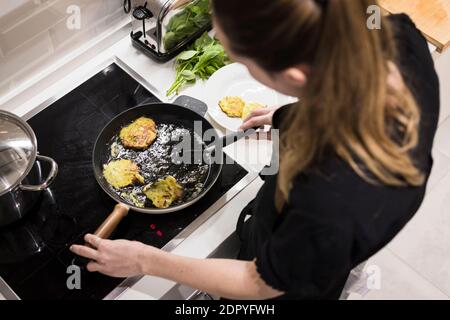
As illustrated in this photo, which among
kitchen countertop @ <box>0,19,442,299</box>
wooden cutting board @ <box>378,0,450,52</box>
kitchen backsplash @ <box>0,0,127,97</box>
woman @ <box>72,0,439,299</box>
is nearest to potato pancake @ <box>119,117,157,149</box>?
kitchen countertop @ <box>0,19,442,299</box>

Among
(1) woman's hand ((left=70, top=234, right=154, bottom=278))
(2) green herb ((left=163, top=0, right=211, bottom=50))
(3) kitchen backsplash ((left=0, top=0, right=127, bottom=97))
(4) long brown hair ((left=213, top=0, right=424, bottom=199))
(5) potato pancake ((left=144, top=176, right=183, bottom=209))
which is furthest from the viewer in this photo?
(2) green herb ((left=163, top=0, right=211, bottom=50))

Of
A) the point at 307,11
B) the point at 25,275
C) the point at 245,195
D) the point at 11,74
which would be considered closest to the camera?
the point at 307,11

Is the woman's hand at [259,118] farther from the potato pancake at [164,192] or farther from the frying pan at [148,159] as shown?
the potato pancake at [164,192]

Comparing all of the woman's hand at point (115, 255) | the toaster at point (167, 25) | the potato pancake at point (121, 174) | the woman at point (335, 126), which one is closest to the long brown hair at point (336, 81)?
the woman at point (335, 126)

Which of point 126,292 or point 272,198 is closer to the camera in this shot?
point 272,198

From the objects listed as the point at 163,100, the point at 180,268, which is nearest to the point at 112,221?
the point at 180,268

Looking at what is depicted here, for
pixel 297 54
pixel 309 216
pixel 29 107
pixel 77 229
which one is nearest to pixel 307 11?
pixel 297 54

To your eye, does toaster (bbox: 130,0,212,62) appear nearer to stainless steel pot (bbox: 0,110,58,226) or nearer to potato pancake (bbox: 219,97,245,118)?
potato pancake (bbox: 219,97,245,118)

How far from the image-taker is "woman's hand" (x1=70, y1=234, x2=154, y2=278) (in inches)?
38.1

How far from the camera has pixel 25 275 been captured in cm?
104

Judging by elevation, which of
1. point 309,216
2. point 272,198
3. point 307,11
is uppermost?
point 307,11

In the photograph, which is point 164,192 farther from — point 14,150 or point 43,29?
point 43,29
